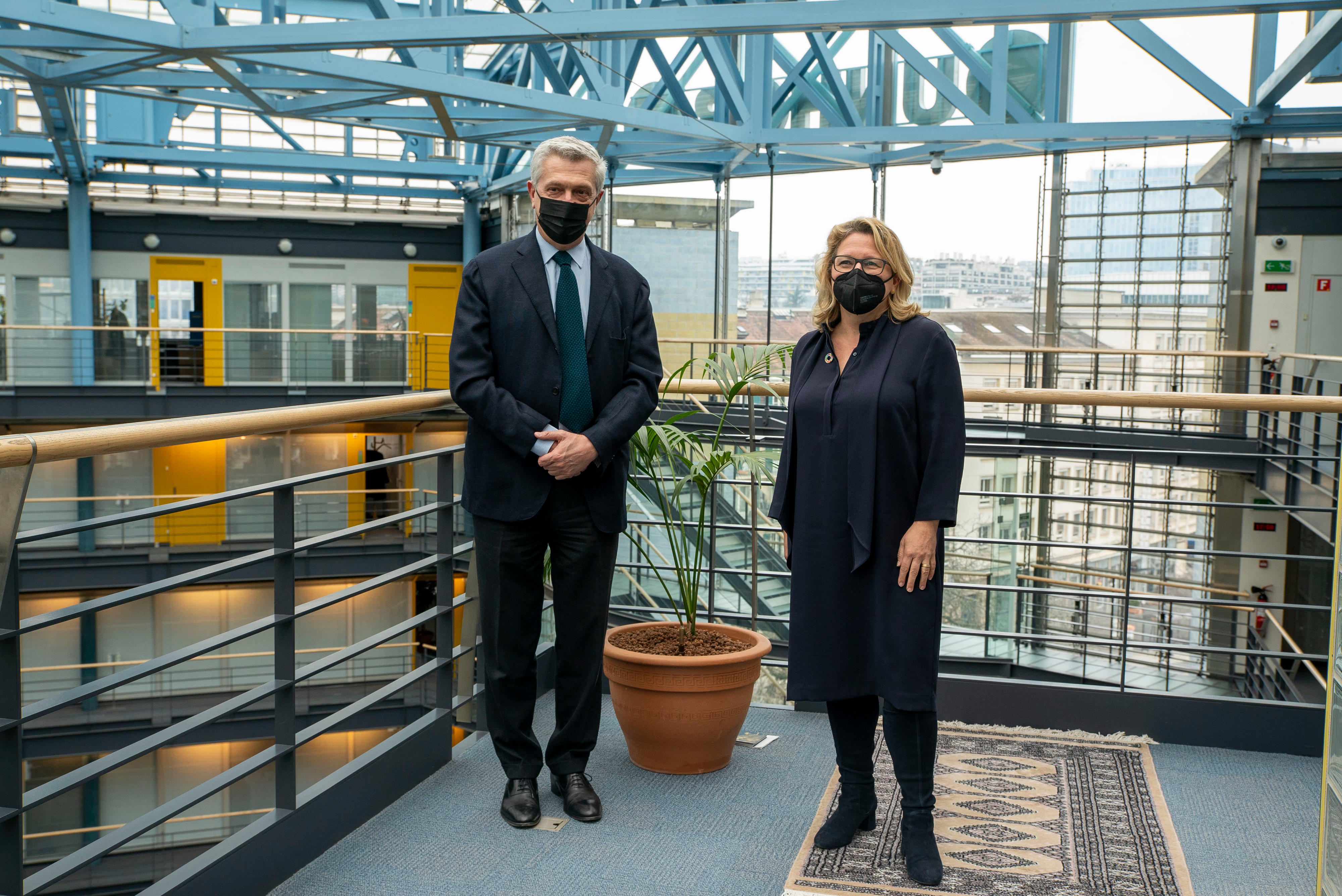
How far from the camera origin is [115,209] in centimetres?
1430

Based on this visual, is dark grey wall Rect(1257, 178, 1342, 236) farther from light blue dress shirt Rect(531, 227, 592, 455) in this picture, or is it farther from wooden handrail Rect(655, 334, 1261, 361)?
light blue dress shirt Rect(531, 227, 592, 455)

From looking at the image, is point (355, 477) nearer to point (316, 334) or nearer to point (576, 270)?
point (316, 334)

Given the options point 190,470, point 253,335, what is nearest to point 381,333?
point 253,335

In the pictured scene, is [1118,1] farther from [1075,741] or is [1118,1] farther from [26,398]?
[26,398]

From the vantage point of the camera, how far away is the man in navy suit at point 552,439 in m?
2.28

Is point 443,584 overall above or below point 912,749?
above

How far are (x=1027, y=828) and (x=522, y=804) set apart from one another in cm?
117

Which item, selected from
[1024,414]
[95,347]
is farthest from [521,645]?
[95,347]

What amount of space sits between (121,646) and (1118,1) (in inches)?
483

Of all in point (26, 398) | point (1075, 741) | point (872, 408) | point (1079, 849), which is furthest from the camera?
point (26, 398)

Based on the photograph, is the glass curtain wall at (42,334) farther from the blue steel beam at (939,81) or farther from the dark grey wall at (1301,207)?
the dark grey wall at (1301,207)

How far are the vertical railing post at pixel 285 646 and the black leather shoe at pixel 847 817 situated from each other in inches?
44.6

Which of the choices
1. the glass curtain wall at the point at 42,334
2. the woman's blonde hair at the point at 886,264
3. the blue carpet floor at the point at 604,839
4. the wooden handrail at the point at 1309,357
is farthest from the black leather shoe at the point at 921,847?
the glass curtain wall at the point at 42,334

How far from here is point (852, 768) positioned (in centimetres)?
229
